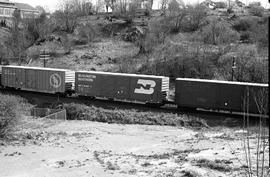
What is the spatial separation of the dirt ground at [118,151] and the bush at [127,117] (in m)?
1.36

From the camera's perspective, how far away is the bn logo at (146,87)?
34.5 m

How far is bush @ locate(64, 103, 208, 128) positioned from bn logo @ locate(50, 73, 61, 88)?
5.37m

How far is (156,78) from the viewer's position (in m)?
34.2

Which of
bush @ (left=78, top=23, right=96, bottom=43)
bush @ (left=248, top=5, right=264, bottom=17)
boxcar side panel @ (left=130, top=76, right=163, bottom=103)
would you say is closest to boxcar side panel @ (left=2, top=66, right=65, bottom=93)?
boxcar side panel @ (left=130, top=76, right=163, bottom=103)

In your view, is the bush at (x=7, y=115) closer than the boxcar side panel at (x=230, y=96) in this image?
Yes

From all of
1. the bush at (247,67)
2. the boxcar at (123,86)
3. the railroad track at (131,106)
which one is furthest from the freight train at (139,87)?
the bush at (247,67)

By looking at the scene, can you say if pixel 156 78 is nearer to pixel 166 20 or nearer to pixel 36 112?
pixel 36 112

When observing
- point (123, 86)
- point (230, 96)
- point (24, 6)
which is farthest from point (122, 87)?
point (24, 6)

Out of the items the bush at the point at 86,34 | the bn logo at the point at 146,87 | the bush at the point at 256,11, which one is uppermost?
the bush at the point at 256,11

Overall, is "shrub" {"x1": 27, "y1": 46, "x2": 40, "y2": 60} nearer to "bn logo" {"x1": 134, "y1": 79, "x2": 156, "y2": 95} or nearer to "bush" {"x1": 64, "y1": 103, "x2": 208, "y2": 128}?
"bush" {"x1": 64, "y1": 103, "x2": 208, "y2": 128}

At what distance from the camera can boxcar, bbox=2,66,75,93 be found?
40062 millimetres

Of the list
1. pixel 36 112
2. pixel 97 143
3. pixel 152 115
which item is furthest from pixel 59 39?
pixel 97 143

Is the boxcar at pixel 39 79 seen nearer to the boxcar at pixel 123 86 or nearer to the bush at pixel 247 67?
the boxcar at pixel 123 86

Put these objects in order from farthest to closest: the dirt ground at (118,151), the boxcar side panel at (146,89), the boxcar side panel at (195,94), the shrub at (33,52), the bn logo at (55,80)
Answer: the shrub at (33,52), the bn logo at (55,80), the boxcar side panel at (146,89), the boxcar side panel at (195,94), the dirt ground at (118,151)
